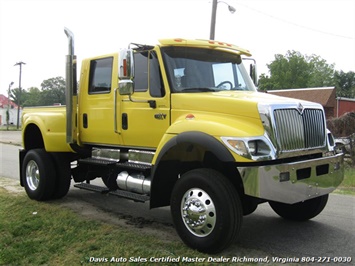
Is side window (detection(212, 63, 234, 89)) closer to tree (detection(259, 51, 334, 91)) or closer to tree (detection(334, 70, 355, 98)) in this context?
tree (detection(259, 51, 334, 91))

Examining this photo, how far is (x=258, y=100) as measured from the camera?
14.9 ft

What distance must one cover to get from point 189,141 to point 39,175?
145 inches

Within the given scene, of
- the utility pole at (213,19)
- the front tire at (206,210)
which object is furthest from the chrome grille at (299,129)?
the utility pole at (213,19)

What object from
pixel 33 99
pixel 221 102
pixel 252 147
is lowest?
pixel 33 99

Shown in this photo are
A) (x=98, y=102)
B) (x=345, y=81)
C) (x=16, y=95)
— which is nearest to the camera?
(x=98, y=102)

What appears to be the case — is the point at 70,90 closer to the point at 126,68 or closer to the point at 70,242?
the point at 126,68

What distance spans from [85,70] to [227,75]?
2.43 meters

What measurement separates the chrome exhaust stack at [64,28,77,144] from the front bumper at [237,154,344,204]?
3470 mm

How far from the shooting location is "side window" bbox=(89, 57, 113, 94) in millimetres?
6137

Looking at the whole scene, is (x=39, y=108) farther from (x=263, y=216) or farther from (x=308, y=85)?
(x=308, y=85)

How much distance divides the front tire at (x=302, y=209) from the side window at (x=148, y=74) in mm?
2299

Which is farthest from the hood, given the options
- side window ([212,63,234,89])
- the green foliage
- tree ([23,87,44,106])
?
tree ([23,87,44,106])

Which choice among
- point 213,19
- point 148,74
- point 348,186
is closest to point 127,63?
point 148,74

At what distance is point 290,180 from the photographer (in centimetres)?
421
